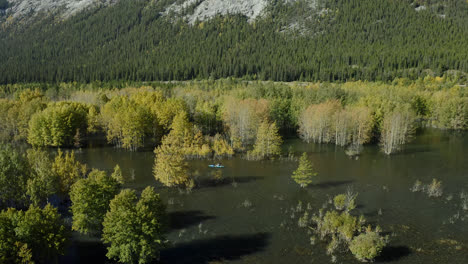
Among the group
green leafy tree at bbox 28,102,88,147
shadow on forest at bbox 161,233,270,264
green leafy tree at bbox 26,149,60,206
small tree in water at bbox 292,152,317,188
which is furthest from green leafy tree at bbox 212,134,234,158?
green leafy tree at bbox 26,149,60,206

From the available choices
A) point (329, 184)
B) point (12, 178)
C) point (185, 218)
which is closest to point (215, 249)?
point (185, 218)

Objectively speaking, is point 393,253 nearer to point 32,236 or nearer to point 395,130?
point 32,236

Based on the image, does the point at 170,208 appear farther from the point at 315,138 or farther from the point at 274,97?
the point at 274,97

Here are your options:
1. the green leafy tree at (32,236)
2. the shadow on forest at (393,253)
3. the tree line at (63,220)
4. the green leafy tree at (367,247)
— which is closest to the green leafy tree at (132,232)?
the tree line at (63,220)

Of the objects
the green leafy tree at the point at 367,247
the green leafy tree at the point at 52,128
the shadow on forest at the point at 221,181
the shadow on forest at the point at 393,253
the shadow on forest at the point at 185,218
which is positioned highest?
the green leafy tree at the point at 52,128

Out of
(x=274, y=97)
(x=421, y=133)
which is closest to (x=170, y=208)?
(x=274, y=97)

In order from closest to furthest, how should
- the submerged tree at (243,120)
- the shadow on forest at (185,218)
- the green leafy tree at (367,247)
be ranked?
the green leafy tree at (367,247) → the shadow on forest at (185,218) → the submerged tree at (243,120)

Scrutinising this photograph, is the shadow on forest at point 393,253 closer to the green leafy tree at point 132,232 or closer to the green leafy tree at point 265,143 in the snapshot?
the green leafy tree at point 132,232

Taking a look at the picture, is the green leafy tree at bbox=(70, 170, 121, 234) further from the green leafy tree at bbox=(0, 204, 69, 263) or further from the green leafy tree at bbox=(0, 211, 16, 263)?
the green leafy tree at bbox=(0, 211, 16, 263)
